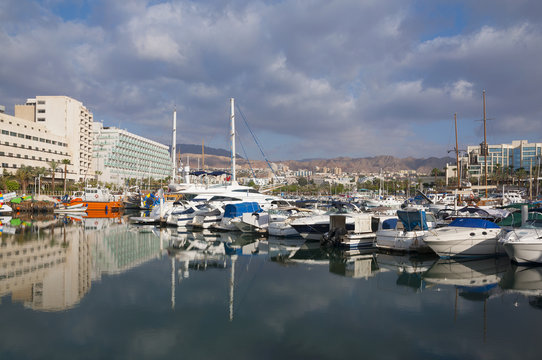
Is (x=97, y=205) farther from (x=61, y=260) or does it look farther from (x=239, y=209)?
(x=61, y=260)

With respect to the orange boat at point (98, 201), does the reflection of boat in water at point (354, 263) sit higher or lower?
lower

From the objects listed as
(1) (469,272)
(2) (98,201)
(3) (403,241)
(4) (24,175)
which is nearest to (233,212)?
(3) (403,241)

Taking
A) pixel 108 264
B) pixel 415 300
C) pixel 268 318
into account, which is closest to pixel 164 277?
pixel 108 264

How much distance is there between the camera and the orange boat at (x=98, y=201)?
64.0 meters

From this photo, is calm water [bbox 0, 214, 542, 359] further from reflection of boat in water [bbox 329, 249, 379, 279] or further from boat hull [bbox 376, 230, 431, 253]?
boat hull [bbox 376, 230, 431, 253]

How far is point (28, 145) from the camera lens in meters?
94.9

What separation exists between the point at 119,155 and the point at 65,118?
3475 cm

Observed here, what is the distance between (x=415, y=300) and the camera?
1459 cm

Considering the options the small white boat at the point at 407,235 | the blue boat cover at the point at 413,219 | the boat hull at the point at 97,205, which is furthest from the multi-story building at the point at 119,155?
the blue boat cover at the point at 413,219

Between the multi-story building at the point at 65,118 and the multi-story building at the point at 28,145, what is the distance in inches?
67.3

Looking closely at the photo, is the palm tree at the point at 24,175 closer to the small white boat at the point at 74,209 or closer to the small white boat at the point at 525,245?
the small white boat at the point at 74,209

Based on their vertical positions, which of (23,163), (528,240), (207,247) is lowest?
(207,247)

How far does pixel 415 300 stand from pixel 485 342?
4.01 m

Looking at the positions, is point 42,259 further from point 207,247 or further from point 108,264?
point 207,247
